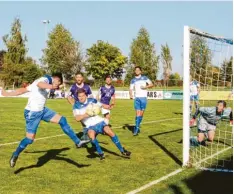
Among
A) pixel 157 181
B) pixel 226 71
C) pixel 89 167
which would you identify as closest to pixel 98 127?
pixel 89 167

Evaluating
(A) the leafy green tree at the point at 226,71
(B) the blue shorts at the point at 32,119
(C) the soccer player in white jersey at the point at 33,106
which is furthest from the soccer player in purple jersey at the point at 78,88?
(A) the leafy green tree at the point at 226,71

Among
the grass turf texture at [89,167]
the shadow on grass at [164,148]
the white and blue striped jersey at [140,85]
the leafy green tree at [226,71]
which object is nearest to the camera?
the grass turf texture at [89,167]

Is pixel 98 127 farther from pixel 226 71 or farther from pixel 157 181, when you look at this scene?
pixel 226 71

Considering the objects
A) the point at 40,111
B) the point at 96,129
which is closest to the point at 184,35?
the point at 96,129

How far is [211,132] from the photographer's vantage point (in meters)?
10.5

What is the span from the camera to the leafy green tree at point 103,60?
6731 cm

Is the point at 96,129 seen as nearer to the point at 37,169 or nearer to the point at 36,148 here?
the point at 37,169

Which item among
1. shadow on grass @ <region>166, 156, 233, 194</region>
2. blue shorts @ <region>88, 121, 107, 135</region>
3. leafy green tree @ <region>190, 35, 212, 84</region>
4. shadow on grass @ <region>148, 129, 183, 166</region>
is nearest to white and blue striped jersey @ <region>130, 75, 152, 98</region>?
shadow on grass @ <region>148, 129, 183, 166</region>

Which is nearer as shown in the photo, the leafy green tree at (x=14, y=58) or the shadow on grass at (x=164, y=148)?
the shadow on grass at (x=164, y=148)

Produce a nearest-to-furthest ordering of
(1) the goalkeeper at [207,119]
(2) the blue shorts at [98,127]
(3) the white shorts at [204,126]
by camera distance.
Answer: (2) the blue shorts at [98,127]
(1) the goalkeeper at [207,119]
(3) the white shorts at [204,126]

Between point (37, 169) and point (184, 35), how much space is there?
13.2 ft

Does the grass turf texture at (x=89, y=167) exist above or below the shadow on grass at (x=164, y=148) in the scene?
above

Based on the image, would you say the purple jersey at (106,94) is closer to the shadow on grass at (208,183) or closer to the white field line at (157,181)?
the white field line at (157,181)

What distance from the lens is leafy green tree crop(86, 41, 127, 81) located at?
67.3 metres
